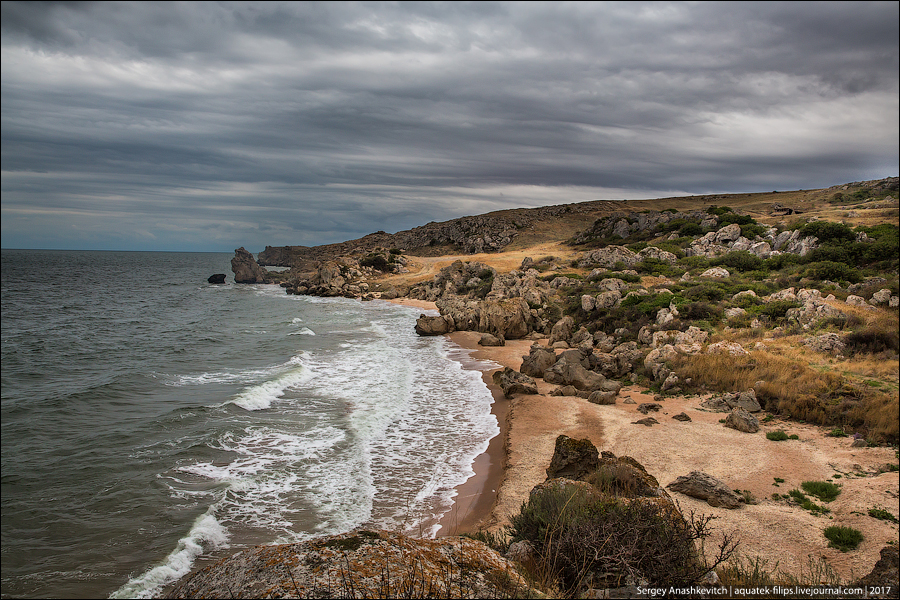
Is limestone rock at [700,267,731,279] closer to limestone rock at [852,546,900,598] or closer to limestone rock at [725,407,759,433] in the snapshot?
limestone rock at [725,407,759,433]

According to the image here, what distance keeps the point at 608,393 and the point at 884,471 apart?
321 inches

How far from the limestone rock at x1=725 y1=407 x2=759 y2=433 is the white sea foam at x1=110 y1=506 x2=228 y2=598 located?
13.6 m

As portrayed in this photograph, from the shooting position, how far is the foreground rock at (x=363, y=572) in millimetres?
3340

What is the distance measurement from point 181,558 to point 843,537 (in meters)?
11.4

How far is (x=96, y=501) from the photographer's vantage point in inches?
395

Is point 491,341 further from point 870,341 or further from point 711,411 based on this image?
point 870,341

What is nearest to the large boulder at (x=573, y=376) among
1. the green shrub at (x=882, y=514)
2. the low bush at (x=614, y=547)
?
the green shrub at (x=882, y=514)

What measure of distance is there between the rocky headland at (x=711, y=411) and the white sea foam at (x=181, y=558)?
5087 millimetres

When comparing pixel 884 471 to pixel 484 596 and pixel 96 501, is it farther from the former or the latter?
pixel 96 501

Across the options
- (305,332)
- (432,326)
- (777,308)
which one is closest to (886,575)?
(777,308)

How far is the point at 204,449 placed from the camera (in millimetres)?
13180

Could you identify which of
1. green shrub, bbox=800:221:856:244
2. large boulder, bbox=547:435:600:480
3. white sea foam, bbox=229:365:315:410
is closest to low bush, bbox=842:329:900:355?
large boulder, bbox=547:435:600:480

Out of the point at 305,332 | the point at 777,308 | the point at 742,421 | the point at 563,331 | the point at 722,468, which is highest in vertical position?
the point at 777,308

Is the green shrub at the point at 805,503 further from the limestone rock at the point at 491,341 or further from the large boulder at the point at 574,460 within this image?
the limestone rock at the point at 491,341
